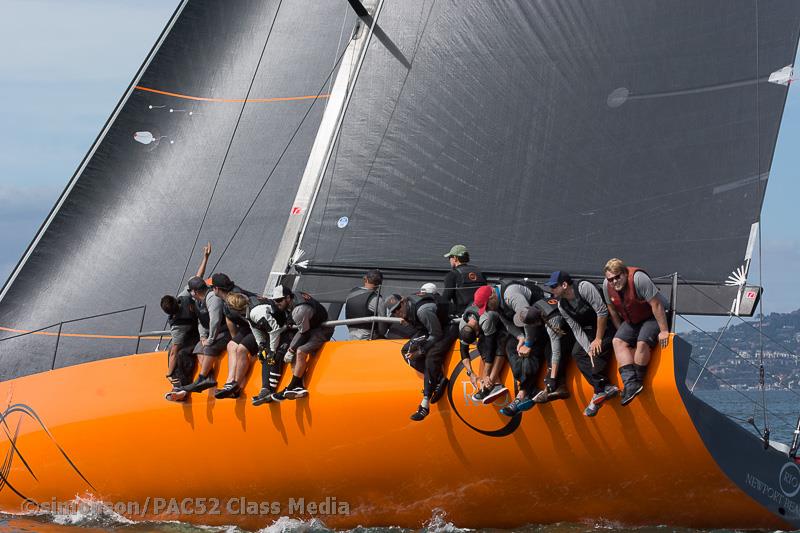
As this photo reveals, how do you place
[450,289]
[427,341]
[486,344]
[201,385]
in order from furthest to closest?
1. [201,385]
2. [450,289]
3. [427,341]
4. [486,344]

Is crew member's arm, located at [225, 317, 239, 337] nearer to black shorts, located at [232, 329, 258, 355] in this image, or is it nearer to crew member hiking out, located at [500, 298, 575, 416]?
black shorts, located at [232, 329, 258, 355]

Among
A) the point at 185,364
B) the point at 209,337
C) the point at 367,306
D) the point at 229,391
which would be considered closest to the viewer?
the point at 229,391

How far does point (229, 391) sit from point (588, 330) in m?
2.98

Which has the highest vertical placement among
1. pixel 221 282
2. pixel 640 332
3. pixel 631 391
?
pixel 221 282

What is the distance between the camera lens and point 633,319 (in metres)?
7.52

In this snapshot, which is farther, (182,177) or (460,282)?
(182,177)

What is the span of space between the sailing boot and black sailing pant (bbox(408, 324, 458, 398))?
4.48 ft

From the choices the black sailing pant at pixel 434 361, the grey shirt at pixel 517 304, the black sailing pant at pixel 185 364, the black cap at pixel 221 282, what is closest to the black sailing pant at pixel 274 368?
the black cap at pixel 221 282

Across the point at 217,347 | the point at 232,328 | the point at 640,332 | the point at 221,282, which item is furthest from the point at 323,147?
the point at 640,332

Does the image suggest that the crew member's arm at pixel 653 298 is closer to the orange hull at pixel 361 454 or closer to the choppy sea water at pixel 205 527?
the orange hull at pixel 361 454

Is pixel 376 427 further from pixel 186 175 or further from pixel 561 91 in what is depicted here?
pixel 186 175

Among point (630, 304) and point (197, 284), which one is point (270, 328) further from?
point (630, 304)

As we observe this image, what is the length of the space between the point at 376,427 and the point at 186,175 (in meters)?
5.26

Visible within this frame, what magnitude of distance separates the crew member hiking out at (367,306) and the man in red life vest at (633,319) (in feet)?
7.04
